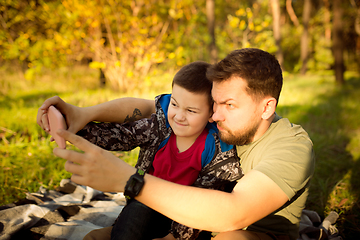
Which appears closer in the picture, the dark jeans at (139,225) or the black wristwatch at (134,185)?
the black wristwatch at (134,185)

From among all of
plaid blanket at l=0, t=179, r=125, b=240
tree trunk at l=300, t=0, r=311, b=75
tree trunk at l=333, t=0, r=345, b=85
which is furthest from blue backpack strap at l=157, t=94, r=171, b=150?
tree trunk at l=300, t=0, r=311, b=75

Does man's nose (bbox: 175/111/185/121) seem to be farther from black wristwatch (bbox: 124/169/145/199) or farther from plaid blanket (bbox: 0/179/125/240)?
plaid blanket (bbox: 0/179/125/240)

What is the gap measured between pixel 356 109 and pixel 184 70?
5857 millimetres

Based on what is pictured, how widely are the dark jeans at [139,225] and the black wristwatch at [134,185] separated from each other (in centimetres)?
67

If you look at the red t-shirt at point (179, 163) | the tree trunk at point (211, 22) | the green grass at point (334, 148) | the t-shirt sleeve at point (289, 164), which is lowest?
the green grass at point (334, 148)

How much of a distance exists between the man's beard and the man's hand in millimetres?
806

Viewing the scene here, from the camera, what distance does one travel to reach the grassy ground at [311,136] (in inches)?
101

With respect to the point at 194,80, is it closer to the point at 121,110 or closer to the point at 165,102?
the point at 165,102

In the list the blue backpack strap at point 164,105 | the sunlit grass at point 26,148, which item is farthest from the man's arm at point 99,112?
the sunlit grass at point 26,148

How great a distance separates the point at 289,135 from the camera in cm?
149

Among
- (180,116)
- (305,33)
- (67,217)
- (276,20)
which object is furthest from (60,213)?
(305,33)

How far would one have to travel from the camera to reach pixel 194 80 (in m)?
→ 1.68

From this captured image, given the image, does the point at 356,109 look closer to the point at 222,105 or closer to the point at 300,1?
the point at 222,105

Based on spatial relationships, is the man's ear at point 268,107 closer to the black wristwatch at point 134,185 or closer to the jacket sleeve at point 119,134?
the jacket sleeve at point 119,134
